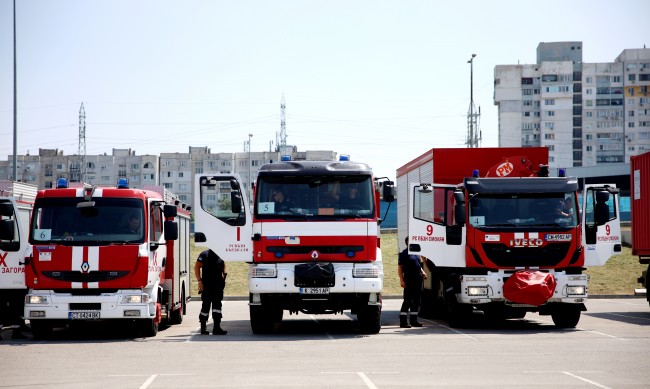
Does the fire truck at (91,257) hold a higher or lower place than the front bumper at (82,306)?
higher

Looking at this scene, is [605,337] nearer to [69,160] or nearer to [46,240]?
[46,240]

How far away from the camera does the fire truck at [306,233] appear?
18.3 m

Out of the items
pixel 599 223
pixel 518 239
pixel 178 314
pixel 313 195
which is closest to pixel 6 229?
pixel 313 195

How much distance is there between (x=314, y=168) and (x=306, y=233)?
4.04 ft

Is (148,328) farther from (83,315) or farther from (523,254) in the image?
(523,254)

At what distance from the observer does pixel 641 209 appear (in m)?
25.2

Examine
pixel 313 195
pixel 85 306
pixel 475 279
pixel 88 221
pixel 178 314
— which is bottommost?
pixel 178 314

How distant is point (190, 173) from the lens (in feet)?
515

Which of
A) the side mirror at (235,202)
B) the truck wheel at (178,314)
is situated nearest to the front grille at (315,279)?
the side mirror at (235,202)

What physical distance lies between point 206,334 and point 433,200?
5.50 m

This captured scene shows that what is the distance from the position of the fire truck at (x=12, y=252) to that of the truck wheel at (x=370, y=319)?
20.5ft

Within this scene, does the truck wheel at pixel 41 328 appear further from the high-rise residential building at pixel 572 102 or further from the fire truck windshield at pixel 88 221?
the high-rise residential building at pixel 572 102

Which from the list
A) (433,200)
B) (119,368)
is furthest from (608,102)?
(119,368)

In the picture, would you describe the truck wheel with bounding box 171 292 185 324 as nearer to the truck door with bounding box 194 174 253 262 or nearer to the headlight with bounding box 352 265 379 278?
the truck door with bounding box 194 174 253 262
